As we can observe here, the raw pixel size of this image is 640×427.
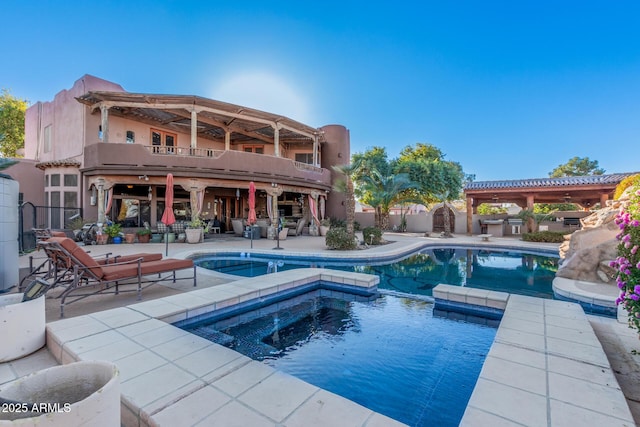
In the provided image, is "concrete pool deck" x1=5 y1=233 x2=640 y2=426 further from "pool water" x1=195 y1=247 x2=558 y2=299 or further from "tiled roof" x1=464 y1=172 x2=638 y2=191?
"tiled roof" x1=464 y1=172 x2=638 y2=191

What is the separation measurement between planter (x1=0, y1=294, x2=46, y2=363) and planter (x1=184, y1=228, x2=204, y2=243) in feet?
33.5

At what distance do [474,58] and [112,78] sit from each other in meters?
20.3

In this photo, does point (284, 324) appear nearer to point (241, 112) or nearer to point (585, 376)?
point (585, 376)

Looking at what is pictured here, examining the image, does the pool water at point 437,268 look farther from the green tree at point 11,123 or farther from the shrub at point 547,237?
the green tree at point 11,123

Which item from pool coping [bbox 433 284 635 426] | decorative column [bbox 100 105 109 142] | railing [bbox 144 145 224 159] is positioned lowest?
pool coping [bbox 433 284 635 426]

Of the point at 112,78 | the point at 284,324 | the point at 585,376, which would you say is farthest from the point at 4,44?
the point at 585,376

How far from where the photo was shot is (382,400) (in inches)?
111

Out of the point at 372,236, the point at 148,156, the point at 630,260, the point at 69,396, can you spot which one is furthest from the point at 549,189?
the point at 148,156

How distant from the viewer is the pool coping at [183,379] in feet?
6.77

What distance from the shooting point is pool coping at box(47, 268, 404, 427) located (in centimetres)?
206

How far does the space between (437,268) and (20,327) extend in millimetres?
9636

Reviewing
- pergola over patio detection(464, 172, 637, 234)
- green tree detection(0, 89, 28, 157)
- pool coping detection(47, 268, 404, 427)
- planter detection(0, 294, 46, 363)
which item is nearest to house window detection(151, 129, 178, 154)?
green tree detection(0, 89, 28, 157)

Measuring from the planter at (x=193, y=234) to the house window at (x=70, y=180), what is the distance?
6.64 m

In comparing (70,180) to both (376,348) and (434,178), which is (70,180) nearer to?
(376,348)
